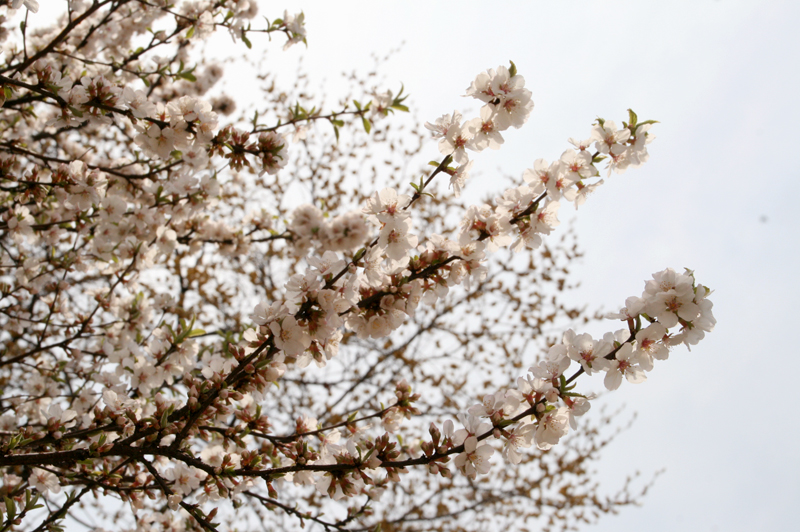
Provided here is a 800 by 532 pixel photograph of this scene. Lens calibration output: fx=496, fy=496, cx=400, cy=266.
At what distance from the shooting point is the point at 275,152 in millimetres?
2771

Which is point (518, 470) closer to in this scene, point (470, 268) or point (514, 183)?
point (514, 183)

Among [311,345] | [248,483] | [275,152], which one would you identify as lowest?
[248,483]

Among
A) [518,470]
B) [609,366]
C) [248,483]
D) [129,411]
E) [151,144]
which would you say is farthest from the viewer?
[518,470]

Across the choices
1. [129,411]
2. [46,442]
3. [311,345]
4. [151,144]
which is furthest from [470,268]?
[46,442]

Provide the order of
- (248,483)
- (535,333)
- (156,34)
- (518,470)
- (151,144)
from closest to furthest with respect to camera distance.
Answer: (248,483) < (151,144) < (156,34) < (535,333) < (518,470)

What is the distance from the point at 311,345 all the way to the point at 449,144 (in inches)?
40.1

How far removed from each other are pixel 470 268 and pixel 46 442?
→ 212 centimetres

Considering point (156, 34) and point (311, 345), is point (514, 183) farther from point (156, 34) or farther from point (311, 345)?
point (311, 345)

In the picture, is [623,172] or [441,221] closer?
[623,172]

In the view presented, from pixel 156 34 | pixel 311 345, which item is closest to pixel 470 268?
pixel 311 345

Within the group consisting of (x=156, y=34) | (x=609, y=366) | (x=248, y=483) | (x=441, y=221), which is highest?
(x=441, y=221)

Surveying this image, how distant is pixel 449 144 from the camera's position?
212 cm

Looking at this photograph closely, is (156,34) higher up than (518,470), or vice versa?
(156,34)

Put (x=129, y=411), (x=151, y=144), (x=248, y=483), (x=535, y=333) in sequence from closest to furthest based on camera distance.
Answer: (x=129, y=411) → (x=248, y=483) → (x=151, y=144) → (x=535, y=333)
